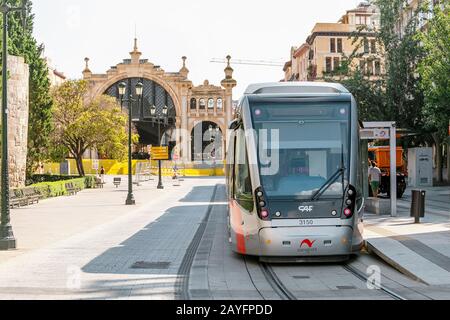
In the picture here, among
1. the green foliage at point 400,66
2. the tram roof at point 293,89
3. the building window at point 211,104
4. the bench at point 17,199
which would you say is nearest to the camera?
the tram roof at point 293,89

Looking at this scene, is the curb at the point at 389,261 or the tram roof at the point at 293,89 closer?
the curb at the point at 389,261

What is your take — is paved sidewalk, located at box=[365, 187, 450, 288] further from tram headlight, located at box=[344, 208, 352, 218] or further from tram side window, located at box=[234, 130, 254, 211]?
tram side window, located at box=[234, 130, 254, 211]

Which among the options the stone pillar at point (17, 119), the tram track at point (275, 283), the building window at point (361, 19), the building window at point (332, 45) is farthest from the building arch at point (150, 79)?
the tram track at point (275, 283)

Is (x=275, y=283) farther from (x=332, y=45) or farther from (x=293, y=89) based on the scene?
(x=332, y=45)

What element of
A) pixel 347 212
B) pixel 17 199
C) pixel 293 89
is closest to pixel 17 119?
pixel 17 199

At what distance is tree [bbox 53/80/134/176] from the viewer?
55250 millimetres

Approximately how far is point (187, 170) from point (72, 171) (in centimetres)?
1470

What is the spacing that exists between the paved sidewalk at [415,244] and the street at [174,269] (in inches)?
2.6

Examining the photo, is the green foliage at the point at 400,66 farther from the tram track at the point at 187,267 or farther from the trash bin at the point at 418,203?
the tram track at the point at 187,267

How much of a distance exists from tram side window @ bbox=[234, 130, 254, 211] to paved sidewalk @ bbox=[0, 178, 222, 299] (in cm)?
178

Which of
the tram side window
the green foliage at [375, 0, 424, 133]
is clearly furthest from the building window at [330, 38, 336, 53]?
the tram side window

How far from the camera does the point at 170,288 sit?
10.7m

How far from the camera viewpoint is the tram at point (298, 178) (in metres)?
12.4

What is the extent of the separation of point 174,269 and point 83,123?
43912 mm
